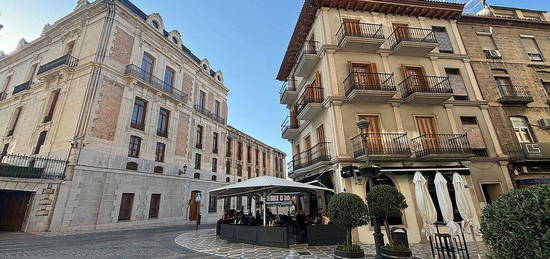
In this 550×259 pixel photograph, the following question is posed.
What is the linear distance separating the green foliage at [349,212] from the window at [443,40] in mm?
12178

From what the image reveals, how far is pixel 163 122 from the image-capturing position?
21141 mm

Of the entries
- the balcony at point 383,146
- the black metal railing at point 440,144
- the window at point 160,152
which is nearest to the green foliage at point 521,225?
the balcony at point 383,146

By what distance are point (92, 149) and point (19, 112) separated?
1117 centimetres

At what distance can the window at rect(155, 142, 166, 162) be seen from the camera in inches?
771

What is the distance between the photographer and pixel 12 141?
60.2ft

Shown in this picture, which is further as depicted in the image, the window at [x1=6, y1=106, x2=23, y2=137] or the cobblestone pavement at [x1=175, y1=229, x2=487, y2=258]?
the window at [x1=6, y1=106, x2=23, y2=137]

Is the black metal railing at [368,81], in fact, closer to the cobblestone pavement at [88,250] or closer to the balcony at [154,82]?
the cobblestone pavement at [88,250]

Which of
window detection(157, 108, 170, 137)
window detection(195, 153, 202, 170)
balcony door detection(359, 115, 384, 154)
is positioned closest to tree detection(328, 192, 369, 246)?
balcony door detection(359, 115, 384, 154)

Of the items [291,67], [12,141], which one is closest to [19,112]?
[12,141]

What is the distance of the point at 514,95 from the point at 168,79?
26020mm

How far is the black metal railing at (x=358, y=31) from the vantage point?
40.2 ft

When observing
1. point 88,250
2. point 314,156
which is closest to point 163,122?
point 88,250

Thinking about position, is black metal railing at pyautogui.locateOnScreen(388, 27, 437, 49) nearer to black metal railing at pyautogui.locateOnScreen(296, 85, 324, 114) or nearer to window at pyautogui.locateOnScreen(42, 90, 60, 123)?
black metal railing at pyautogui.locateOnScreen(296, 85, 324, 114)

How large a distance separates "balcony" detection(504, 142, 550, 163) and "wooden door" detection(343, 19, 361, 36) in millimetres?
9791
